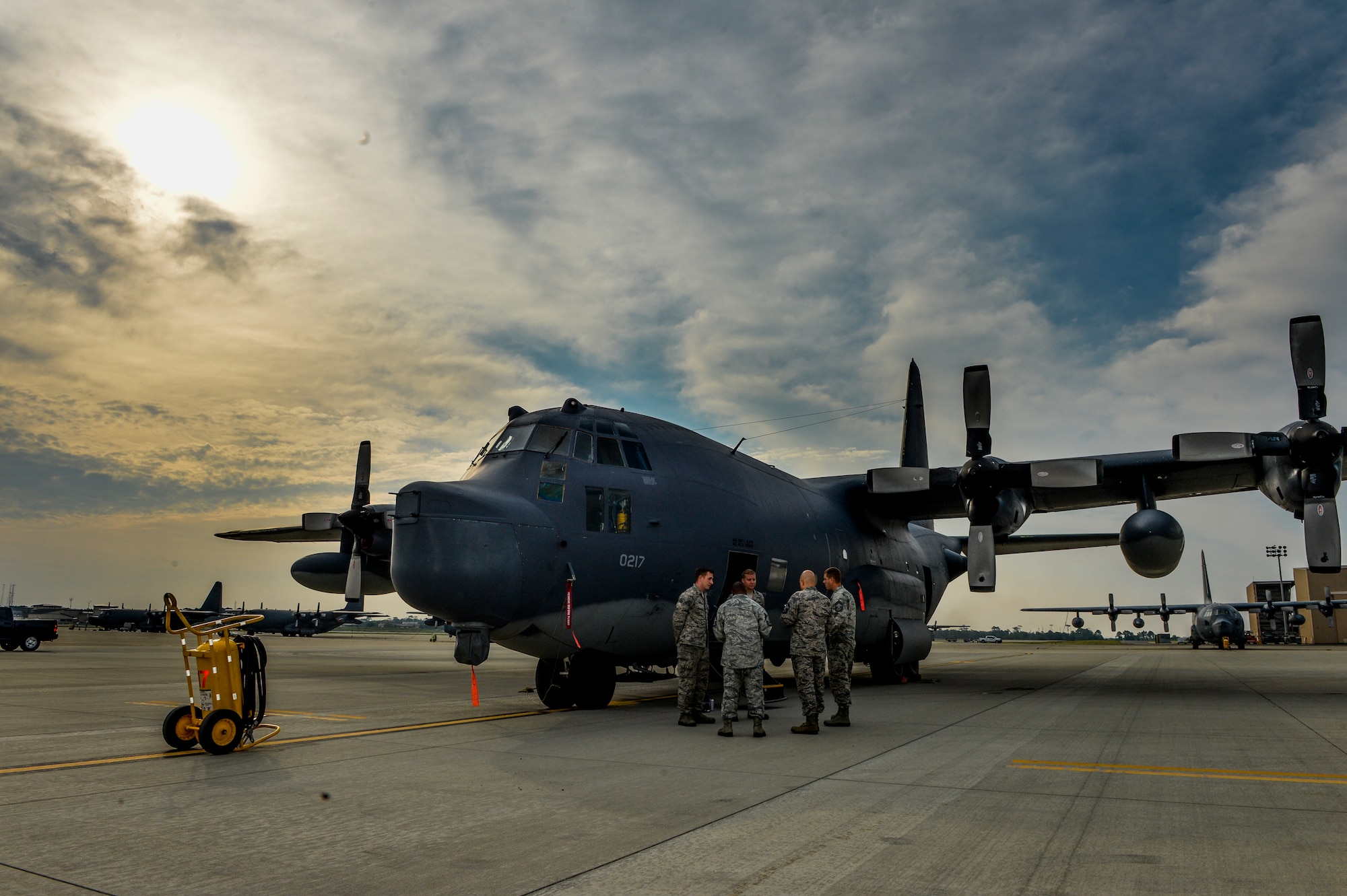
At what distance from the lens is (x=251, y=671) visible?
7.87m

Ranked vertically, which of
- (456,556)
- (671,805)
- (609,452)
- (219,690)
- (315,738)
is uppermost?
(609,452)

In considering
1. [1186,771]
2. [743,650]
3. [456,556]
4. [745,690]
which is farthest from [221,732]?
[1186,771]

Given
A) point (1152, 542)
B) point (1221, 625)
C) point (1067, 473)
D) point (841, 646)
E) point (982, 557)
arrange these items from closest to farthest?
point (841, 646) → point (1152, 542) → point (1067, 473) → point (982, 557) → point (1221, 625)

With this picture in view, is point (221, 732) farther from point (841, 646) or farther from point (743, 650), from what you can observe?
point (841, 646)

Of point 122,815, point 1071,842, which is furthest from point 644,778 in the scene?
point 122,815

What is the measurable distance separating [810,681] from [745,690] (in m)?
0.81

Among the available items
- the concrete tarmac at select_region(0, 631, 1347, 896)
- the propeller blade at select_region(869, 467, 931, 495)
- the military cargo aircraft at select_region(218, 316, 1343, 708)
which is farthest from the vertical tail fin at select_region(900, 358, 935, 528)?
the concrete tarmac at select_region(0, 631, 1347, 896)

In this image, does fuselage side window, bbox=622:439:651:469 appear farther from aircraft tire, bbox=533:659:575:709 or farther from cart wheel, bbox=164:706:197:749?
A: cart wheel, bbox=164:706:197:749

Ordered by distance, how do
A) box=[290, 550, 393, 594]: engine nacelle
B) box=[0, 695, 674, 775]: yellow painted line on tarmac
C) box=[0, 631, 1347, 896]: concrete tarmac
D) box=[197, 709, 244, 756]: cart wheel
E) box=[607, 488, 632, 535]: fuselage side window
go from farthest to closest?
box=[290, 550, 393, 594]: engine nacelle
box=[607, 488, 632, 535]: fuselage side window
box=[197, 709, 244, 756]: cart wheel
box=[0, 695, 674, 775]: yellow painted line on tarmac
box=[0, 631, 1347, 896]: concrete tarmac

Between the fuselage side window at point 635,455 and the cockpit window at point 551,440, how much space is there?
3.00ft

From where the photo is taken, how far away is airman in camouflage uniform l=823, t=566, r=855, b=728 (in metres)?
9.61

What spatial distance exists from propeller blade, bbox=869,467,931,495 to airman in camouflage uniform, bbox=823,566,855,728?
23.4ft

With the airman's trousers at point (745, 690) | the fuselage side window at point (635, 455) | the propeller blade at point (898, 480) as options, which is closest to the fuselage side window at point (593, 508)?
the fuselage side window at point (635, 455)

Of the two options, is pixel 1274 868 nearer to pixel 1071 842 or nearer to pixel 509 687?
pixel 1071 842
